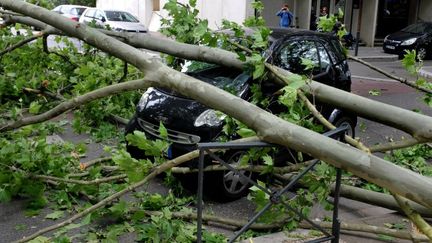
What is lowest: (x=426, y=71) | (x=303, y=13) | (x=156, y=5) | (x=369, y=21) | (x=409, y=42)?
(x=426, y=71)

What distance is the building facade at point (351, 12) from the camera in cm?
2288

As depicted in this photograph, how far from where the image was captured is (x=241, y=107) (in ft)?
9.11

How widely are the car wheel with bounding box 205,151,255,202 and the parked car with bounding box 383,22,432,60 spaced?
1567cm

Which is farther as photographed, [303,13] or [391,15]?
[391,15]

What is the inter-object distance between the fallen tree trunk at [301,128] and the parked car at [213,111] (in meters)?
1.22

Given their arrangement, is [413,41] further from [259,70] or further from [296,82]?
[296,82]

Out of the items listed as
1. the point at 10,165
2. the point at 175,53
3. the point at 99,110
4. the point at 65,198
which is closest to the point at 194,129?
the point at 175,53

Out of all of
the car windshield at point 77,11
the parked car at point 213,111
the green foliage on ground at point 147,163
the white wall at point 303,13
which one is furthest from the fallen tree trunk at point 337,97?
the car windshield at point 77,11

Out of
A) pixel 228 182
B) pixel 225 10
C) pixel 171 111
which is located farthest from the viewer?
pixel 225 10

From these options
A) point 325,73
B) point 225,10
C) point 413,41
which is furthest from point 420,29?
point 325,73

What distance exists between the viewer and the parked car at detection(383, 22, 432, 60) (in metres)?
19.0

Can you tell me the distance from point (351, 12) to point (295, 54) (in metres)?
19.8

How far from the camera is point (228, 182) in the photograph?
16.1ft

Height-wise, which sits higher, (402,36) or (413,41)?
(402,36)
